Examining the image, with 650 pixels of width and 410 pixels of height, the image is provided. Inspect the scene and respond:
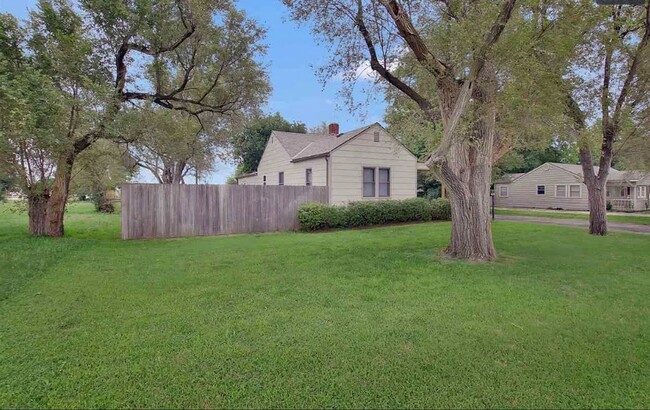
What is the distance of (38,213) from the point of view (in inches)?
420

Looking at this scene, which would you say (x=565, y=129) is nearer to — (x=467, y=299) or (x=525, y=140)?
(x=525, y=140)

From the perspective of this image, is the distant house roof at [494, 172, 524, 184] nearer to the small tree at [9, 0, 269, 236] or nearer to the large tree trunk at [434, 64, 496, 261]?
the small tree at [9, 0, 269, 236]

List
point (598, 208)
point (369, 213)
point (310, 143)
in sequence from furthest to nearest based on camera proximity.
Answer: point (310, 143) → point (369, 213) → point (598, 208)

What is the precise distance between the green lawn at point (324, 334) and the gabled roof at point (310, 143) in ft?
30.7

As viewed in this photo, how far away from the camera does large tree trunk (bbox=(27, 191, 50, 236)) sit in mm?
10594

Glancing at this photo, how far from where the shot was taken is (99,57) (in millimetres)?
9836

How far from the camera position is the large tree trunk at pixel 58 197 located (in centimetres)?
1057

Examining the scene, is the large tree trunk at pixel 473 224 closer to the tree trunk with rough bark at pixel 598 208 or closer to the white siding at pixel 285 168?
the tree trunk with rough bark at pixel 598 208

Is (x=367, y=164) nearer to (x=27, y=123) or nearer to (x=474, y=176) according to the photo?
(x=474, y=176)

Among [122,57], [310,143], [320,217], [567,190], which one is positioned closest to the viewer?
[122,57]

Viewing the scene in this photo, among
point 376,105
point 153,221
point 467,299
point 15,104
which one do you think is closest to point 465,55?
point 376,105

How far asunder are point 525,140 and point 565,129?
4.13 ft

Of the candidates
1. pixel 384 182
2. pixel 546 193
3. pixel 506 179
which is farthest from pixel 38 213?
pixel 506 179

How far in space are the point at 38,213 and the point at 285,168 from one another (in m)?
10.1
